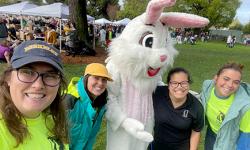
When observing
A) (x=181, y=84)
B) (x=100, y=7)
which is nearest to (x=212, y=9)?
(x=100, y=7)

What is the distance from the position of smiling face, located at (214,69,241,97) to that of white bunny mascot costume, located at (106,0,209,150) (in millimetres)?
598

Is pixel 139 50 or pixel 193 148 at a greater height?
pixel 139 50

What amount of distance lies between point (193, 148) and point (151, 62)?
947 millimetres

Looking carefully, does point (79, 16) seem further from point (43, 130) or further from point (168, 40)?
point (43, 130)

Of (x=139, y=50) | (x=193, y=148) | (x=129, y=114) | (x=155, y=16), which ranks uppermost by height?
(x=155, y=16)

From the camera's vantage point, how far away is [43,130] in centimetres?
188

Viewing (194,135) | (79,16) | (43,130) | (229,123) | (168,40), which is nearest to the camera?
(43,130)

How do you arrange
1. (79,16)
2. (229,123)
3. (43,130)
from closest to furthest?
(43,130) < (229,123) < (79,16)

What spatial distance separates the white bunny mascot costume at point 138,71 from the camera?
137 inches

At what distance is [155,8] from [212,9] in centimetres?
5104

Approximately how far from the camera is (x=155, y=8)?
3.44 meters

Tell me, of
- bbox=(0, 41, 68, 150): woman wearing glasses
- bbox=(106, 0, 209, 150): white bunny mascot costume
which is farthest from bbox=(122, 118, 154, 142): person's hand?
bbox=(0, 41, 68, 150): woman wearing glasses

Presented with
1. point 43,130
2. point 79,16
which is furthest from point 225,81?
point 79,16

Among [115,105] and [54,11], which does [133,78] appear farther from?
[54,11]
